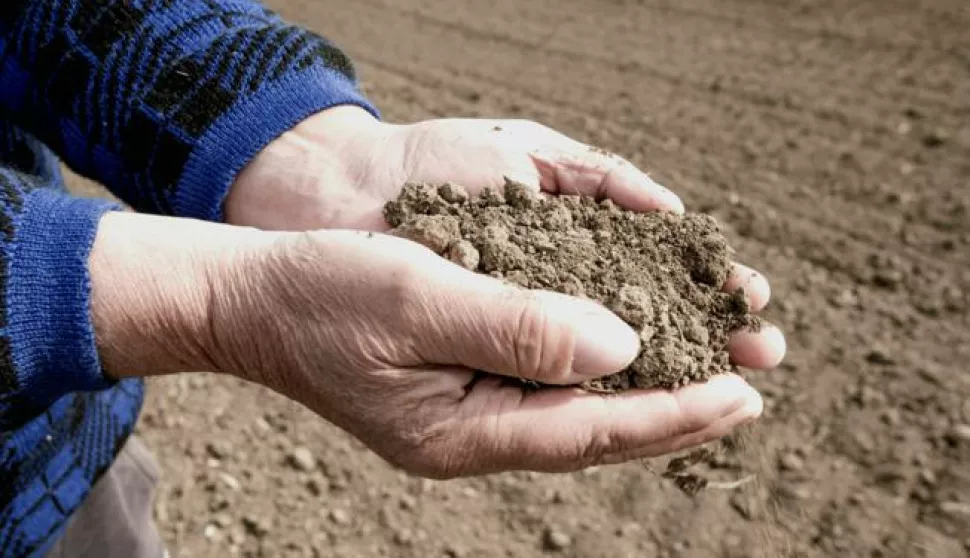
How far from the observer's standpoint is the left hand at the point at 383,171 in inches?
66.3

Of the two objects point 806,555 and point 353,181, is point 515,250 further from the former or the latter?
point 806,555

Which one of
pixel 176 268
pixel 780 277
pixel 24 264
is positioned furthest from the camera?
pixel 780 277

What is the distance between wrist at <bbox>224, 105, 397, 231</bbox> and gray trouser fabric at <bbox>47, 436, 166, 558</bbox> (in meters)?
0.69

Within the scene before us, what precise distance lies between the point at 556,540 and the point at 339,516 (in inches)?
26.0

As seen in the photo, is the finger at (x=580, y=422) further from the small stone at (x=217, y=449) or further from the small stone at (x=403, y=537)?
the small stone at (x=217, y=449)

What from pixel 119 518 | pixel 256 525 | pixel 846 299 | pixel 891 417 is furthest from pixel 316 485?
pixel 846 299

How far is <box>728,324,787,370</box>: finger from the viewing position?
1.57 meters

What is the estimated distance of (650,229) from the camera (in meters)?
1.64

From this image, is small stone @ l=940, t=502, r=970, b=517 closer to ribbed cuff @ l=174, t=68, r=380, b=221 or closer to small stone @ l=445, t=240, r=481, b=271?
small stone @ l=445, t=240, r=481, b=271

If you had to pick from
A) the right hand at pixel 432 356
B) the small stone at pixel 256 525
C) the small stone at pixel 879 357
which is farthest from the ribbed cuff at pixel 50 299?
the small stone at pixel 879 357

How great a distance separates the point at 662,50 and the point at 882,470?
3285mm

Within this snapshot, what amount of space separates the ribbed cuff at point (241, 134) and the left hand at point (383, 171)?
0.05 m

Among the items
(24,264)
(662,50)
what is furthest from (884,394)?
(662,50)

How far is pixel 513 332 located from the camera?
49.2 inches
